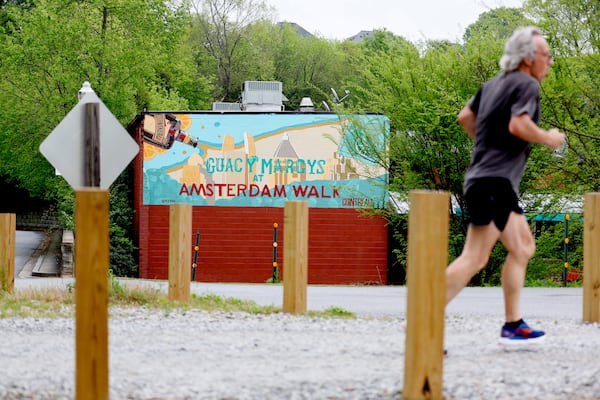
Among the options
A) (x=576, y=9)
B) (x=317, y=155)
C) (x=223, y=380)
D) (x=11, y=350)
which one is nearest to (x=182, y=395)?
(x=223, y=380)

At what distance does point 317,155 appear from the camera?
111ft

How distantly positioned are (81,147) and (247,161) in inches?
925

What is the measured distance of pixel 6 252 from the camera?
1204 cm

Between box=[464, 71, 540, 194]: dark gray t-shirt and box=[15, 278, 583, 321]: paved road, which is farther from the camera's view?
box=[15, 278, 583, 321]: paved road

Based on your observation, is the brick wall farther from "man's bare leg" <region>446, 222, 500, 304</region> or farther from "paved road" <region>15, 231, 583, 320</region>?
"man's bare leg" <region>446, 222, 500, 304</region>

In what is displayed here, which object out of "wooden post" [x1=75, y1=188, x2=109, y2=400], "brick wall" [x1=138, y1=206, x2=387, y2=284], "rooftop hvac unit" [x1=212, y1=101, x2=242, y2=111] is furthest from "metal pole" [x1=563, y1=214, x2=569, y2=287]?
"rooftop hvac unit" [x1=212, y1=101, x2=242, y2=111]

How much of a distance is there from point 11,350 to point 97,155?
3.96 metres

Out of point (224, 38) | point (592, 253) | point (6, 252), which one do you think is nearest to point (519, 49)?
point (592, 253)

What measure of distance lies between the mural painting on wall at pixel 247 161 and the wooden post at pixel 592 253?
2449cm

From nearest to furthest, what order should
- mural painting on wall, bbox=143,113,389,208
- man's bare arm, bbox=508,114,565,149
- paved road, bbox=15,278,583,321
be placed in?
man's bare arm, bbox=508,114,565,149 < paved road, bbox=15,278,583,321 < mural painting on wall, bbox=143,113,389,208

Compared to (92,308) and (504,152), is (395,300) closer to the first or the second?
(504,152)

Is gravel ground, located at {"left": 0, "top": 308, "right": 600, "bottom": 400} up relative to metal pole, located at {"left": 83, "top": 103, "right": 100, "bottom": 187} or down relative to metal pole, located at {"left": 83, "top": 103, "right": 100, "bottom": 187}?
down

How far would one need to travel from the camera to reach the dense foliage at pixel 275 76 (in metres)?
21.6

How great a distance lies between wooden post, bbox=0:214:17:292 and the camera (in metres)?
12.0
